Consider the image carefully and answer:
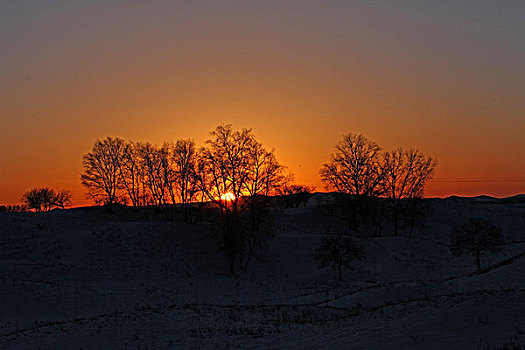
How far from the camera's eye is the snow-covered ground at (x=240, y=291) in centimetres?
1590

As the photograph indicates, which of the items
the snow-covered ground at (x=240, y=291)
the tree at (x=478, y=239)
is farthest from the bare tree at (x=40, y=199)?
the tree at (x=478, y=239)

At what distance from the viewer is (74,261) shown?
4269 cm

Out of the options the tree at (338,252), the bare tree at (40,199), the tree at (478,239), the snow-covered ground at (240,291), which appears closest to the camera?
the snow-covered ground at (240,291)

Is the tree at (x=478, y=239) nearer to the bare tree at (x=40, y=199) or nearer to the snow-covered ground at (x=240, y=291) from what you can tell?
the snow-covered ground at (x=240, y=291)

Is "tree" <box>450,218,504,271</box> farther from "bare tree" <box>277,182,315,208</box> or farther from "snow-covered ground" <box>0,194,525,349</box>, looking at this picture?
"bare tree" <box>277,182,315,208</box>

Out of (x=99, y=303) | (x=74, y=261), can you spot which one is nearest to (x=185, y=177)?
(x=74, y=261)

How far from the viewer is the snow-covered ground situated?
15898mm

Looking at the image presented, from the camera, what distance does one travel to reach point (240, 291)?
3919 centimetres

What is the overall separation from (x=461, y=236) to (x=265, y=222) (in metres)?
21.0

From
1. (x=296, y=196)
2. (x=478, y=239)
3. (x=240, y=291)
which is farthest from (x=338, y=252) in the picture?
(x=296, y=196)

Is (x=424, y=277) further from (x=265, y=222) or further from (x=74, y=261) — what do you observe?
(x=74, y=261)

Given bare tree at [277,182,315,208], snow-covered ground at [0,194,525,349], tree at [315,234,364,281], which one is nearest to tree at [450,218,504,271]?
snow-covered ground at [0,194,525,349]

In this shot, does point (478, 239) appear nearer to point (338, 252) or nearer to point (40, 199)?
point (338, 252)

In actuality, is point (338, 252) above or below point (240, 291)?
above
